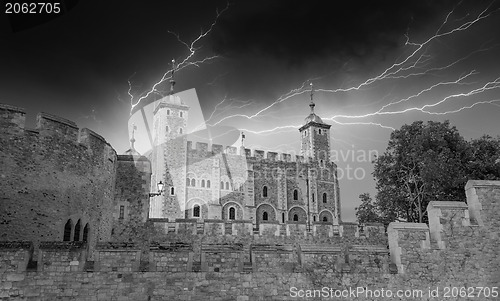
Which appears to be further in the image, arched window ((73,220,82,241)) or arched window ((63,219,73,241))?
arched window ((73,220,82,241))

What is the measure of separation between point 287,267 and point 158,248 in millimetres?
3336

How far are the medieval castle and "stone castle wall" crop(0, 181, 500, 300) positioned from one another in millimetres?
26

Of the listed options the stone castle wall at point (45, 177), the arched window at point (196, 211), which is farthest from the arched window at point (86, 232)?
the arched window at point (196, 211)

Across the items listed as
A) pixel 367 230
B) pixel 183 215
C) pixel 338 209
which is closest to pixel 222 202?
pixel 183 215

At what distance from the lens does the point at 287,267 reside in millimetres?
12664

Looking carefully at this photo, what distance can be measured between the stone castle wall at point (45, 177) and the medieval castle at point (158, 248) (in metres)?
0.03

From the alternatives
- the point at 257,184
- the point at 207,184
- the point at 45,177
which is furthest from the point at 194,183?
the point at 45,177

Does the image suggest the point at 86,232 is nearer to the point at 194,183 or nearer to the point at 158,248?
the point at 158,248

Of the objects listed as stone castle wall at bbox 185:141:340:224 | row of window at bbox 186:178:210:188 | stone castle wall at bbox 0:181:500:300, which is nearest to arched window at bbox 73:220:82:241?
stone castle wall at bbox 0:181:500:300

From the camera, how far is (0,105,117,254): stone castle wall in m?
15.0

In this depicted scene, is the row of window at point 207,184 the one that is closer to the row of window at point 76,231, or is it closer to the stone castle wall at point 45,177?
the stone castle wall at point 45,177

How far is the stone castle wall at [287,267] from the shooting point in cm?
1159

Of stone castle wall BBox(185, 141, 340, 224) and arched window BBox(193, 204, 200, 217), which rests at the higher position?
stone castle wall BBox(185, 141, 340, 224)

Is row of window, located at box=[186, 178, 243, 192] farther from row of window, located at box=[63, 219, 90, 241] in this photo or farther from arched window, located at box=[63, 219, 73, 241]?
arched window, located at box=[63, 219, 73, 241]
